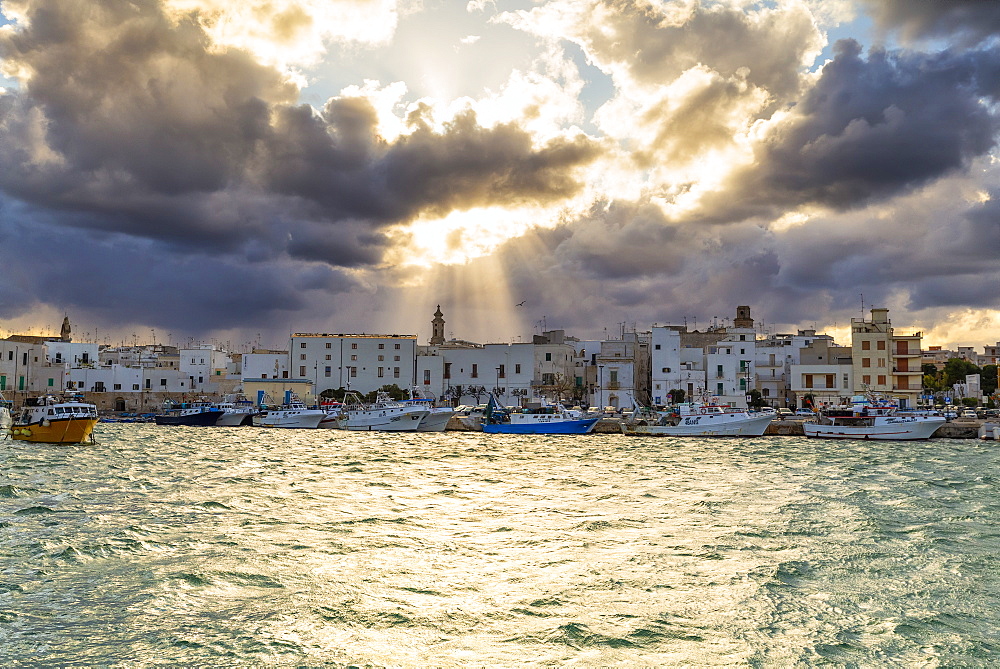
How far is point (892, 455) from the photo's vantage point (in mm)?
37781

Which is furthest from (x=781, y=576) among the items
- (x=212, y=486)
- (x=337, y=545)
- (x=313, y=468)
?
(x=313, y=468)

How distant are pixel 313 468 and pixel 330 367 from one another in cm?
4740

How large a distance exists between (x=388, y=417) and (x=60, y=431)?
23700 millimetres

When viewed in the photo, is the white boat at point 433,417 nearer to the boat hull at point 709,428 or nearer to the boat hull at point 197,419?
the boat hull at point 709,428

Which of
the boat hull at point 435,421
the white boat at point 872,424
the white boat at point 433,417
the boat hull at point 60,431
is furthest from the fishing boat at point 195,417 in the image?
the white boat at point 872,424

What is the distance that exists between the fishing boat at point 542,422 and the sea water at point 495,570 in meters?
28.4

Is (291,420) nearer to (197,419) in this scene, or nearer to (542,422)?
(197,419)

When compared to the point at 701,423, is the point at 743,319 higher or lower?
higher

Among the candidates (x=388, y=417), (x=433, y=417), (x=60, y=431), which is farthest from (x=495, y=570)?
(x=388, y=417)

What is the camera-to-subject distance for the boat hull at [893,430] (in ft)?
156

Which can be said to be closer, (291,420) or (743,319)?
(291,420)

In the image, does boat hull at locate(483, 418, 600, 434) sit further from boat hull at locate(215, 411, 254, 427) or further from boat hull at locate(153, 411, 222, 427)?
boat hull at locate(153, 411, 222, 427)

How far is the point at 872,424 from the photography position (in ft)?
160

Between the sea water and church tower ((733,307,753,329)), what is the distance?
6073 cm
